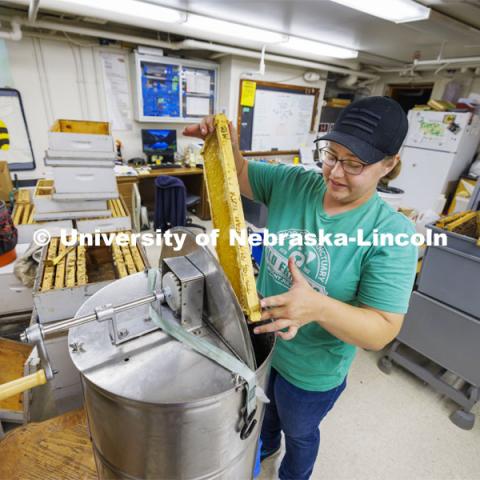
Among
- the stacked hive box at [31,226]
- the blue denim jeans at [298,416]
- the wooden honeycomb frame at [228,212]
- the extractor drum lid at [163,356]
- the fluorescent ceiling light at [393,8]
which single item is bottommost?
the blue denim jeans at [298,416]

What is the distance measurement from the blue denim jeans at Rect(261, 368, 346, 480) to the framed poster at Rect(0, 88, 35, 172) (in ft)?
12.0

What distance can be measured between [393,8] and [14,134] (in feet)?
12.2

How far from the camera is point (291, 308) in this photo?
629 mm

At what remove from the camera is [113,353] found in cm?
67

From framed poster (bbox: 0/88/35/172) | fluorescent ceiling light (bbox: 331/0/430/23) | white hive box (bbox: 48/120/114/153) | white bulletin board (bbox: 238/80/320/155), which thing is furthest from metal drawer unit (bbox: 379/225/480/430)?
framed poster (bbox: 0/88/35/172)

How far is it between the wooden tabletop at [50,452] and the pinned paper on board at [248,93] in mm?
4050

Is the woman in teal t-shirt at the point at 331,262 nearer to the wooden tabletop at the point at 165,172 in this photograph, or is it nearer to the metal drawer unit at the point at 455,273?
the metal drawer unit at the point at 455,273

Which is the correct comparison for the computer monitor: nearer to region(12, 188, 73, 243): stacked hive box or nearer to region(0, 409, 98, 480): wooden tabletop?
region(12, 188, 73, 243): stacked hive box

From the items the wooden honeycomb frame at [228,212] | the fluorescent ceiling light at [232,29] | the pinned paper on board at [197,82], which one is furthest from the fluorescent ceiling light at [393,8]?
the pinned paper on board at [197,82]

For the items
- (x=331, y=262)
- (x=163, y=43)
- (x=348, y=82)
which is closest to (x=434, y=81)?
(x=348, y=82)

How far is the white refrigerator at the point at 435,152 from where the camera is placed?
3.89 m

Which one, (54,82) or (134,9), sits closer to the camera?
(134,9)

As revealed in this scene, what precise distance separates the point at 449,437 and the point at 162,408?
6.71 ft

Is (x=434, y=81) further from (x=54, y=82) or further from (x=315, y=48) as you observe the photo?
(x=54, y=82)
